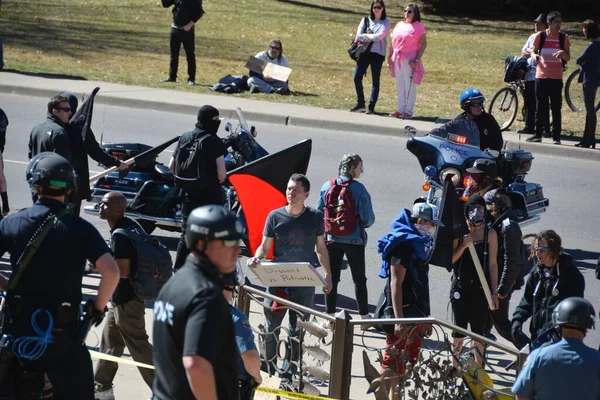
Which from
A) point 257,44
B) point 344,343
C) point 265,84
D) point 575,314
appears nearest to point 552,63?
point 265,84

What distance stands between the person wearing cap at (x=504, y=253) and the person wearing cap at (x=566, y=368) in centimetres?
300

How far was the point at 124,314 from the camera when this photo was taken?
6922 mm

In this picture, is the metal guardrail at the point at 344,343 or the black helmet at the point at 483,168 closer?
the metal guardrail at the point at 344,343

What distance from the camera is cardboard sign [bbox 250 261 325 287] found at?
7.41 m

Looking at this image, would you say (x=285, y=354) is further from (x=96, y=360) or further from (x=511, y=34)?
(x=511, y=34)

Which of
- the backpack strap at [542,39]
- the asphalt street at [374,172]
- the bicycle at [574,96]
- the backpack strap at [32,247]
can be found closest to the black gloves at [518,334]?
the asphalt street at [374,172]

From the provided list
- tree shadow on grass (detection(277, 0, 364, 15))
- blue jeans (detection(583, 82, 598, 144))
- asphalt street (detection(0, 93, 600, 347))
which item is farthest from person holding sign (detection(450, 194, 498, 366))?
tree shadow on grass (detection(277, 0, 364, 15))

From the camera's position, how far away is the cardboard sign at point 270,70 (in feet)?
64.8

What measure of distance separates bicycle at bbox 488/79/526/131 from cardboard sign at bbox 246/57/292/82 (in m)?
4.09

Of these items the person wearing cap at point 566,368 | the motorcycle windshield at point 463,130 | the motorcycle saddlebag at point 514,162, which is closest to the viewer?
the person wearing cap at point 566,368

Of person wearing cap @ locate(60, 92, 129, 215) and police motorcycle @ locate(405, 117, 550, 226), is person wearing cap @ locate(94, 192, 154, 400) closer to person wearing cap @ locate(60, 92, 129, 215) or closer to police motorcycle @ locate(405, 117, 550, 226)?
person wearing cap @ locate(60, 92, 129, 215)

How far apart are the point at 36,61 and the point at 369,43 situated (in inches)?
346

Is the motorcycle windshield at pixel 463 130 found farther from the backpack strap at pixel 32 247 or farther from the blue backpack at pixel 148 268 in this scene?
the backpack strap at pixel 32 247

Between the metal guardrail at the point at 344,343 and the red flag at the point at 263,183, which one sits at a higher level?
the red flag at the point at 263,183
